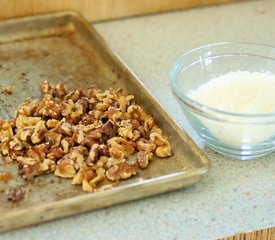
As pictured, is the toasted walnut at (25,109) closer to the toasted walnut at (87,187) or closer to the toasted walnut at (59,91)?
the toasted walnut at (59,91)

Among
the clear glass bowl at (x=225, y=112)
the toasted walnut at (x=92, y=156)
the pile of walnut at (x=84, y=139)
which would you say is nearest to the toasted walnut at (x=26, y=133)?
the pile of walnut at (x=84, y=139)

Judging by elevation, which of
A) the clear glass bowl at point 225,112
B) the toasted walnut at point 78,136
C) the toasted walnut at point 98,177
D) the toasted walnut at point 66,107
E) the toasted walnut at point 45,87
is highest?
the clear glass bowl at point 225,112

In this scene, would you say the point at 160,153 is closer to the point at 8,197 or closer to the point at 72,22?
the point at 8,197

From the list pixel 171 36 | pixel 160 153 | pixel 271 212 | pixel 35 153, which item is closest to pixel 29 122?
pixel 35 153

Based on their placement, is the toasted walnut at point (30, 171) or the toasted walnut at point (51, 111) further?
the toasted walnut at point (51, 111)

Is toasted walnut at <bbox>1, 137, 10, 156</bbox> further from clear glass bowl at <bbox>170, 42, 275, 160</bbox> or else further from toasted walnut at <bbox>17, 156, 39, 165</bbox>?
clear glass bowl at <bbox>170, 42, 275, 160</bbox>

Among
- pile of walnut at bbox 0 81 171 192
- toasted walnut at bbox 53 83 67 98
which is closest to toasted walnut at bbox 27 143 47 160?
pile of walnut at bbox 0 81 171 192
